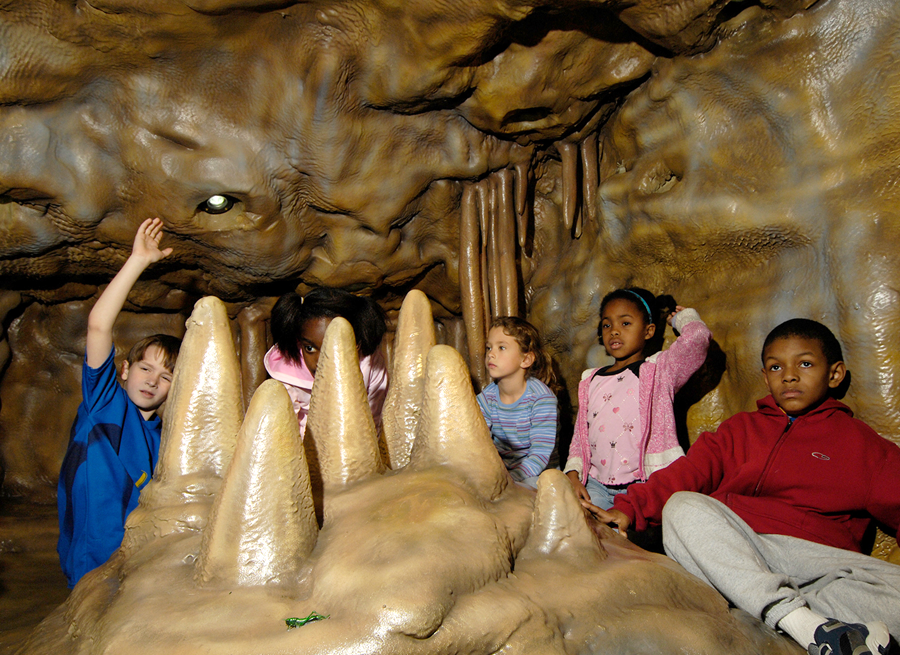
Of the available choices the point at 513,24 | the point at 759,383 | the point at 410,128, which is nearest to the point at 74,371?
the point at 410,128

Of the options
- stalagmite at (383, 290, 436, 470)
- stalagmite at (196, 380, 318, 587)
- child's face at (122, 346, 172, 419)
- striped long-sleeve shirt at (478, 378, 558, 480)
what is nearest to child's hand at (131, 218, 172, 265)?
child's face at (122, 346, 172, 419)

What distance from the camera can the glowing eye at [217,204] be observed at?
442 cm

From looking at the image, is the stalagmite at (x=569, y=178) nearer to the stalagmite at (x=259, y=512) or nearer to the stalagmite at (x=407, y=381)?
the stalagmite at (x=407, y=381)

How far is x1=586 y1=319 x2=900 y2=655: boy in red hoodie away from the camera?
2.06 metres

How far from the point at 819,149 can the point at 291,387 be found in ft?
10.1

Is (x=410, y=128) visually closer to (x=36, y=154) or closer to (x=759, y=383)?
(x=36, y=154)

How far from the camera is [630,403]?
11.4 ft

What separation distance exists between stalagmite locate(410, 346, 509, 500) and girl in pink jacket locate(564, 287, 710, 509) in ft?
4.19

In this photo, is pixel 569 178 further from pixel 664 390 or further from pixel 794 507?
pixel 794 507

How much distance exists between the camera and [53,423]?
5.47 m

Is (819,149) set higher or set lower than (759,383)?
higher

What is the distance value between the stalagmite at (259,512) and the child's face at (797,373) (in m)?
2.03

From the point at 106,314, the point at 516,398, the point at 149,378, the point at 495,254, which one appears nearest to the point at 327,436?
the point at 106,314

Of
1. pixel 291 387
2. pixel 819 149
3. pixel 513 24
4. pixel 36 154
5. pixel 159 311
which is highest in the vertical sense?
pixel 513 24
